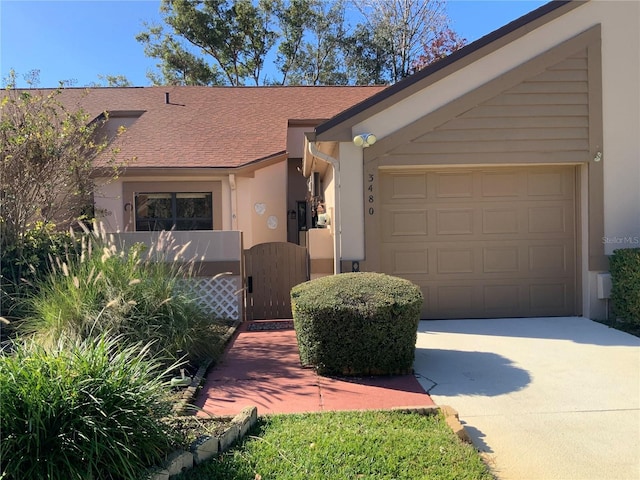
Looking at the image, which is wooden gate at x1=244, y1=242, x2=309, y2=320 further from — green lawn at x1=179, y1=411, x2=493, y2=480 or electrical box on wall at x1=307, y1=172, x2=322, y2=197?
green lawn at x1=179, y1=411, x2=493, y2=480

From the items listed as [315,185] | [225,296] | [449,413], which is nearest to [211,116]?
[315,185]

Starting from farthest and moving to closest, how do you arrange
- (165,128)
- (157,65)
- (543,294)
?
(157,65), (165,128), (543,294)

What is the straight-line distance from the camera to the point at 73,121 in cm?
782

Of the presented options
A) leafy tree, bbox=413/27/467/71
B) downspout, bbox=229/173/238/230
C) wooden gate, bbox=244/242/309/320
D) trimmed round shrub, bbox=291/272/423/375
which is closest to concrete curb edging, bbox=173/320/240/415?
trimmed round shrub, bbox=291/272/423/375

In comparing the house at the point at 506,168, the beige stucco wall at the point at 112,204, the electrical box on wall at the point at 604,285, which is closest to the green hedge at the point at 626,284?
the electrical box on wall at the point at 604,285

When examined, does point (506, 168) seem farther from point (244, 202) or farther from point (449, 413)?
point (244, 202)

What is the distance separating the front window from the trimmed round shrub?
744 cm

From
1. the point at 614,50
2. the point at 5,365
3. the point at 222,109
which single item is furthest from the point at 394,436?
the point at 222,109

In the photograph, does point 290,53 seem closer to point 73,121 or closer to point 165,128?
point 165,128

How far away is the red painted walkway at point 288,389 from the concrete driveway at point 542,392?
0.40m

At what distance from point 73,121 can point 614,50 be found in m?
9.21

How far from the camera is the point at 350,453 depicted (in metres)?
3.43

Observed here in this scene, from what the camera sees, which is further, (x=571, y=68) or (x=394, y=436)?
(x=571, y=68)

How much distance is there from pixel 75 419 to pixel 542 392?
431 centimetres
